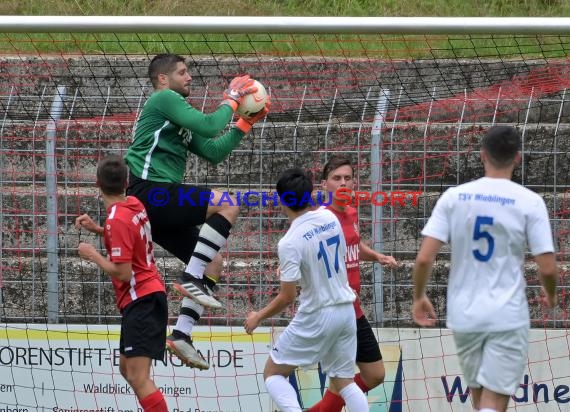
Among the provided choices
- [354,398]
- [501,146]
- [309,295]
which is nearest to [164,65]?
[309,295]

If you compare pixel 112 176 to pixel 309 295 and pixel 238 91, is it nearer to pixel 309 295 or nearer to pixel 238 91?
pixel 238 91

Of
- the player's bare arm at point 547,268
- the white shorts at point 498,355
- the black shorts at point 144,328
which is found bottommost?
the white shorts at point 498,355

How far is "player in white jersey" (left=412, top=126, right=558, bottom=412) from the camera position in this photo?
5766 mm

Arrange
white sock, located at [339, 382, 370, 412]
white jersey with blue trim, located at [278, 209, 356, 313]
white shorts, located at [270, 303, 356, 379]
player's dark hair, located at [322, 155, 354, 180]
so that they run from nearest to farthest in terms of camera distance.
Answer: white jersey with blue trim, located at [278, 209, 356, 313]
white shorts, located at [270, 303, 356, 379]
white sock, located at [339, 382, 370, 412]
player's dark hair, located at [322, 155, 354, 180]

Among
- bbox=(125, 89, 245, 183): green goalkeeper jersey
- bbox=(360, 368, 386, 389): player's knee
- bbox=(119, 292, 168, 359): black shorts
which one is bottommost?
bbox=(360, 368, 386, 389): player's knee

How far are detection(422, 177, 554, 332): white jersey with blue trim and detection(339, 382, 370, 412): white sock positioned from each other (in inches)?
59.5

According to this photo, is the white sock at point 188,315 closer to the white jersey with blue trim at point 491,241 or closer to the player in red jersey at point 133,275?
the player in red jersey at point 133,275

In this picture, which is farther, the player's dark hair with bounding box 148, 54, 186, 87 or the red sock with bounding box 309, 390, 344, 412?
the red sock with bounding box 309, 390, 344, 412

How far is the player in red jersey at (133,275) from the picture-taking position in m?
6.84

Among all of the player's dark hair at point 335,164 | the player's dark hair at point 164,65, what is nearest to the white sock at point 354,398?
the player's dark hair at point 335,164

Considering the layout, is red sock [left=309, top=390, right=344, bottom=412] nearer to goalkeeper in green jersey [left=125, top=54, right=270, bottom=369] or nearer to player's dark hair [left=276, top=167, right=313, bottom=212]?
goalkeeper in green jersey [left=125, top=54, right=270, bottom=369]

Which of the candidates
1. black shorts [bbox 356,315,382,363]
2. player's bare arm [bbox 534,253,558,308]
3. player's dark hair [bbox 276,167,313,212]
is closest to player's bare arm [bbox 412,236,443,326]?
player's bare arm [bbox 534,253,558,308]

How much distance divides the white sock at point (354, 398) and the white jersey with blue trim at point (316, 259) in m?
0.58

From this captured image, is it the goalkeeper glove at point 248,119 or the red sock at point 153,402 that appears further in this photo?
the goalkeeper glove at point 248,119
